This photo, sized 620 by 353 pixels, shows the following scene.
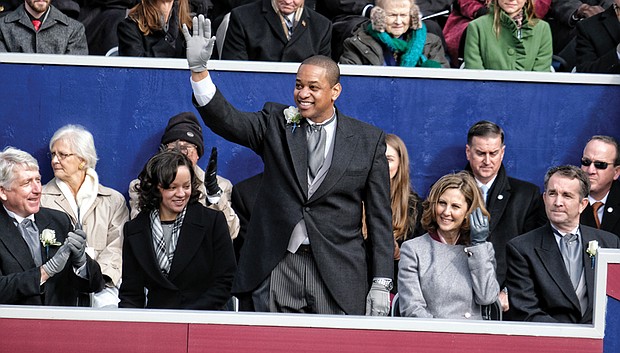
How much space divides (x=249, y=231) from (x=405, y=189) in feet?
6.30

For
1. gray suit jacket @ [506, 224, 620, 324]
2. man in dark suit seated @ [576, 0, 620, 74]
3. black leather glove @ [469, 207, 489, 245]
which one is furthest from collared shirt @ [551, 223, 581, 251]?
man in dark suit seated @ [576, 0, 620, 74]

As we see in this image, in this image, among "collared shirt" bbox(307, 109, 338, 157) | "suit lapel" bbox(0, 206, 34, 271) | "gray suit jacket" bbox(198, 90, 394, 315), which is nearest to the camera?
"gray suit jacket" bbox(198, 90, 394, 315)

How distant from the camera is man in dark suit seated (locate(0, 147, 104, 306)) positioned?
7016mm

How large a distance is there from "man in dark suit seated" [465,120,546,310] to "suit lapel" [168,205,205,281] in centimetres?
189

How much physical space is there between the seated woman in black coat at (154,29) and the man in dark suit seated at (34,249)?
6.50ft

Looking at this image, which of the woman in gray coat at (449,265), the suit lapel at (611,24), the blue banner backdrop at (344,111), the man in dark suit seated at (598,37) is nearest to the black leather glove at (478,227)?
the woman in gray coat at (449,265)

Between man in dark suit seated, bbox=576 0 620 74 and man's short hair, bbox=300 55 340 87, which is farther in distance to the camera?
man in dark suit seated, bbox=576 0 620 74

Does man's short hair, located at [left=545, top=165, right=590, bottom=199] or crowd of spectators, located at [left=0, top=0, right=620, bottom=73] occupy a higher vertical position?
crowd of spectators, located at [left=0, top=0, right=620, bottom=73]

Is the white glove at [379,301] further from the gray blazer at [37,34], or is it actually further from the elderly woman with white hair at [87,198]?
the gray blazer at [37,34]

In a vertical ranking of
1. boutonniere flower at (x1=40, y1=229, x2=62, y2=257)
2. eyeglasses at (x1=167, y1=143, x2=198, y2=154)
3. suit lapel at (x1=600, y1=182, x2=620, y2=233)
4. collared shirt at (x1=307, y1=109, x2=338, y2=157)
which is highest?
eyeglasses at (x1=167, y1=143, x2=198, y2=154)

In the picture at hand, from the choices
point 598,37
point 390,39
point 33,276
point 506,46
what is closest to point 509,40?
point 506,46

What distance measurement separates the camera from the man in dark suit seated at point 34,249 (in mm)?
7016

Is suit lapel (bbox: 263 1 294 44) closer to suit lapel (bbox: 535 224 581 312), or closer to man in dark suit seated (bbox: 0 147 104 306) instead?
man in dark suit seated (bbox: 0 147 104 306)

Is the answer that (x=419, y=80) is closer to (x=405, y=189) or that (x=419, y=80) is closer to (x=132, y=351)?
(x=405, y=189)
